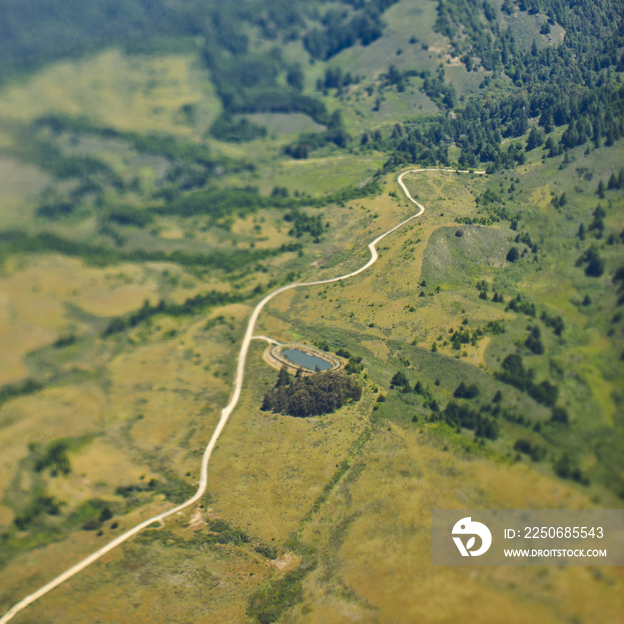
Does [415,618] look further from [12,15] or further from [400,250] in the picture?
[12,15]

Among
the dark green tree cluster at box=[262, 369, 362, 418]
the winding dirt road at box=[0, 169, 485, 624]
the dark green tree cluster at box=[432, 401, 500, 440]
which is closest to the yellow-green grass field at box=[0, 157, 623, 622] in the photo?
the winding dirt road at box=[0, 169, 485, 624]

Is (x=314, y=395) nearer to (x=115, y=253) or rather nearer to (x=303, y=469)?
(x=303, y=469)

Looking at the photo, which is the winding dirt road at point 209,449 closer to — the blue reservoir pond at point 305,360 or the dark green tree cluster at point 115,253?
the blue reservoir pond at point 305,360

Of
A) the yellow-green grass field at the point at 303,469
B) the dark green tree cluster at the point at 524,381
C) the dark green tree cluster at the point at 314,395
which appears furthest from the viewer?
the dark green tree cluster at the point at 314,395

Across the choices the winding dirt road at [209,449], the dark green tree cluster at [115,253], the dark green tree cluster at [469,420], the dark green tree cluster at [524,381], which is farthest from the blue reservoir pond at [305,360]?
the dark green tree cluster at [115,253]

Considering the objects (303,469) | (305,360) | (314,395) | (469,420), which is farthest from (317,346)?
(469,420)

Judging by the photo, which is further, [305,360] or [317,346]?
[317,346]
